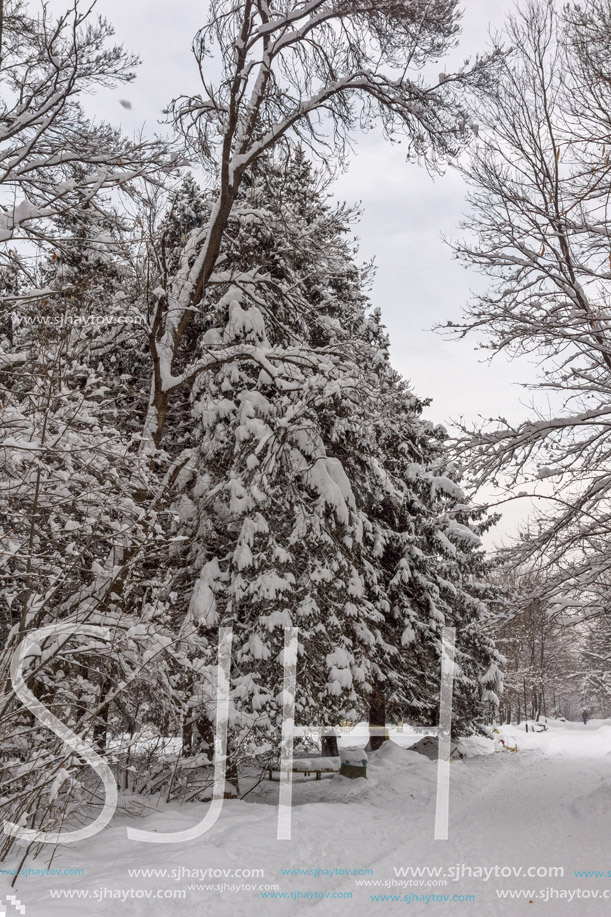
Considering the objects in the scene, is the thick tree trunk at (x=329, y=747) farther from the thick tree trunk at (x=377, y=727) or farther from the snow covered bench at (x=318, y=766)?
the thick tree trunk at (x=377, y=727)

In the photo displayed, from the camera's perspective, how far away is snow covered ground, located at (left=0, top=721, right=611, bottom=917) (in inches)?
201

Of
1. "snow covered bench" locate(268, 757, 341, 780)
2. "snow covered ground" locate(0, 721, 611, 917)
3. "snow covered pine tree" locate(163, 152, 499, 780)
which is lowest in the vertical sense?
"snow covered bench" locate(268, 757, 341, 780)

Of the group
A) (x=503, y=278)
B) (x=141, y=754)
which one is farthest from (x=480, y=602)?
(x=141, y=754)

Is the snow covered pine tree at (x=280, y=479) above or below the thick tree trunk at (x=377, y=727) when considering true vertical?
above

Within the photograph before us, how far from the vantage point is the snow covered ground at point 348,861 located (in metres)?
5.11

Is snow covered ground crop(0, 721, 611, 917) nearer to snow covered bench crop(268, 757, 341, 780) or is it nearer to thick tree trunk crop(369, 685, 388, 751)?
snow covered bench crop(268, 757, 341, 780)

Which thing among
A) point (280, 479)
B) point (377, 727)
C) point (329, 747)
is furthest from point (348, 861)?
point (377, 727)

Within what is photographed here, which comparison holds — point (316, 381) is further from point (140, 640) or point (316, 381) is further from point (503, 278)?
point (140, 640)

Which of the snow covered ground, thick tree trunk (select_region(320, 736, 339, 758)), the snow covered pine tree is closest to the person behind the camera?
the snow covered ground

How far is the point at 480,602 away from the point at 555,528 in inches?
425

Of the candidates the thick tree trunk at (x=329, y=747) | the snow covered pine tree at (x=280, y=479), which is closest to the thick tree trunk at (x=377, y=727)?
the thick tree trunk at (x=329, y=747)

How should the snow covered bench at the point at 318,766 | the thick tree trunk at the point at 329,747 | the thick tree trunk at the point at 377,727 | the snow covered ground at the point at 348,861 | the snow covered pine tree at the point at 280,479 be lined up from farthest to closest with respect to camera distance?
1. the thick tree trunk at the point at 377,727
2. the thick tree trunk at the point at 329,747
3. the snow covered bench at the point at 318,766
4. the snow covered pine tree at the point at 280,479
5. the snow covered ground at the point at 348,861

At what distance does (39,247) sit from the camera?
22.1 ft

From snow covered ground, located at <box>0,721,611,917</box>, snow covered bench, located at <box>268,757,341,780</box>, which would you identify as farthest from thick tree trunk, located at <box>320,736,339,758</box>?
snow covered ground, located at <box>0,721,611,917</box>
